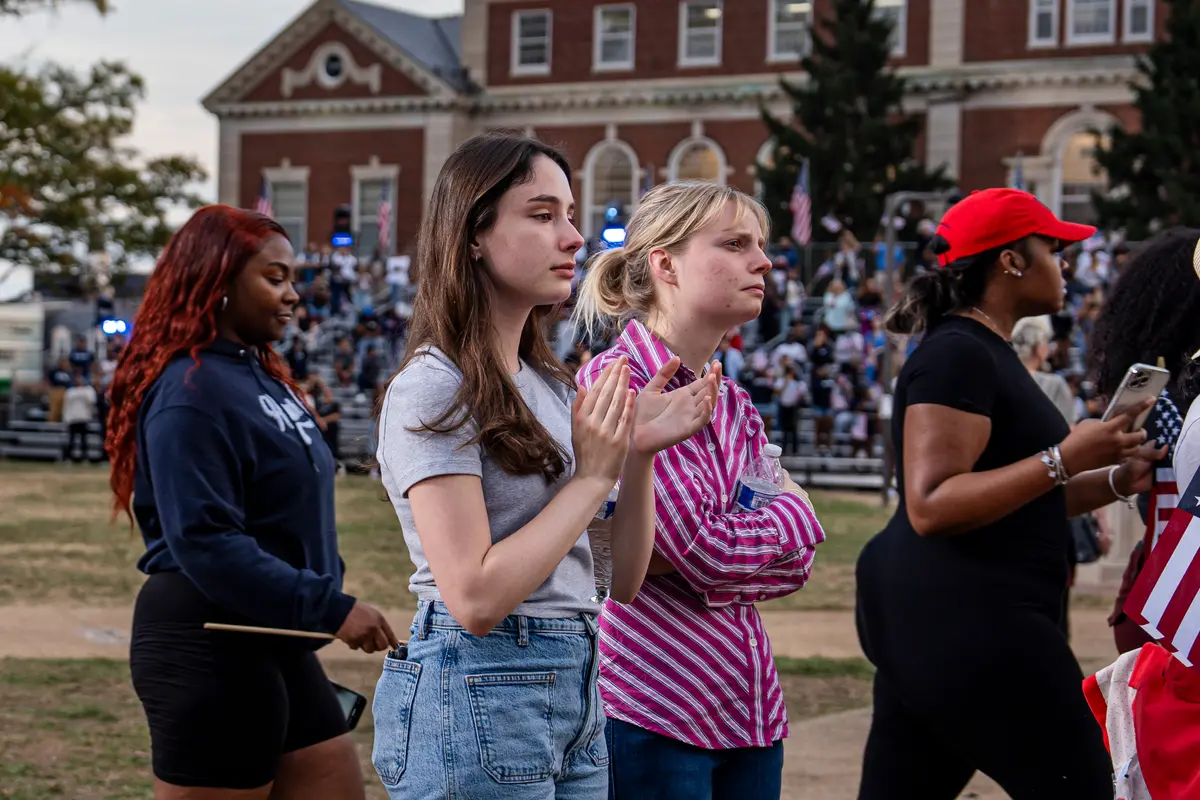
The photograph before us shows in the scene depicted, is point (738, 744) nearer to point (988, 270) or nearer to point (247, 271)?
point (988, 270)

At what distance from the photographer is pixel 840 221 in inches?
1468

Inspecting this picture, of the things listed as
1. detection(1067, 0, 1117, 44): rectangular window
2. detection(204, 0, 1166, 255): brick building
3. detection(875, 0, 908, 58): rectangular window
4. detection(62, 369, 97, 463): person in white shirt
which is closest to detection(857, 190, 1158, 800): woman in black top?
detection(62, 369, 97, 463): person in white shirt

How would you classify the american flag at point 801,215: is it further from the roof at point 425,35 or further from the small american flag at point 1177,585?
the small american flag at point 1177,585

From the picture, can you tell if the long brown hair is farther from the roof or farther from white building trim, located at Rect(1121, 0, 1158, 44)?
the roof

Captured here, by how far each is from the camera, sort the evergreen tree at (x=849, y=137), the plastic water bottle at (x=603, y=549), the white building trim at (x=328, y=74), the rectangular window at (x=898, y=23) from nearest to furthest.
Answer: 1. the plastic water bottle at (x=603, y=549)
2. the evergreen tree at (x=849, y=137)
3. the rectangular window at (x=898, y=23)
4. the white building trim at (x=328, y=74)

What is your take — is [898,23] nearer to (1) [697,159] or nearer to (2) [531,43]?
(1) [697,159]

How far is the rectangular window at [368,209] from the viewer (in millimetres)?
46594

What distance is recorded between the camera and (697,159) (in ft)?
144

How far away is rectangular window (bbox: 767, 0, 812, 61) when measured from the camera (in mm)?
43031

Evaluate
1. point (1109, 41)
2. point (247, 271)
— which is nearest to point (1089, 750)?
point (247, 271)

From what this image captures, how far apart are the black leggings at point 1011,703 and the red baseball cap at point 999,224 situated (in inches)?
36.5

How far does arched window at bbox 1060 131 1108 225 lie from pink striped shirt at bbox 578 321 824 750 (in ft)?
125

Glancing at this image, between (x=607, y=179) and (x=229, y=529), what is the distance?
138 feet

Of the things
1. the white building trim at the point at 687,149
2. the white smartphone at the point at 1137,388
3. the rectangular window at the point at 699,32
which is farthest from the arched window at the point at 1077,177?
the white smartphone at the point at 1137,388
